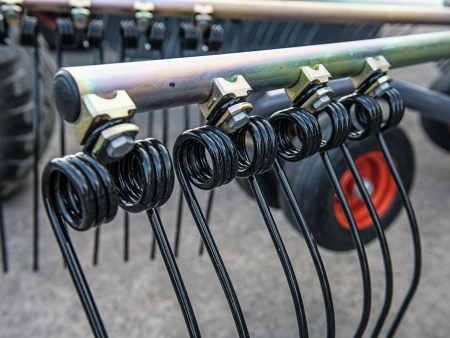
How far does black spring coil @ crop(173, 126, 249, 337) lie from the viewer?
1.90 ft

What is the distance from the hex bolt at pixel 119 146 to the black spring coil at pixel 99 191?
21 mm

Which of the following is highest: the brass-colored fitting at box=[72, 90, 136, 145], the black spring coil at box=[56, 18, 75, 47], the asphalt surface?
the black spring coil at box=[56, 18, 75, 47]

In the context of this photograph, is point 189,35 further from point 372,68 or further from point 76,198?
point 76,198

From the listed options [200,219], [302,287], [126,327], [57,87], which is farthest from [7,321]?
[57,87]

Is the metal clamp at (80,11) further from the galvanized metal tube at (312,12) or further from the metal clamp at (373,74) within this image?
the metal clamp at (373,74)

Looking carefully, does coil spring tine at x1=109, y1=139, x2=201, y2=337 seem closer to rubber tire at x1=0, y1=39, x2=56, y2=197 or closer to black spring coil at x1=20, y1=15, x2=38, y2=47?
black spring coil at x1=20, y1=15, x2=38, y2=47

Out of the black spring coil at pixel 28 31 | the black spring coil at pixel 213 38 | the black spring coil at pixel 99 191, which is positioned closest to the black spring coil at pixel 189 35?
the black spring coil at pixel 213 38

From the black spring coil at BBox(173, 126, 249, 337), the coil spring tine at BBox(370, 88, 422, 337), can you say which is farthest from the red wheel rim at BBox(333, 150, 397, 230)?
the black spring coil at BBox(173, 126, 249, 337)

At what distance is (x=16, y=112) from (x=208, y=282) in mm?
960

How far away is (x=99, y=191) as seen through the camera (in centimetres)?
50

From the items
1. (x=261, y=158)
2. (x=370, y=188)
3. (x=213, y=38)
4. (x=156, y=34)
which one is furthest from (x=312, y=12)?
(x=261, y=158)

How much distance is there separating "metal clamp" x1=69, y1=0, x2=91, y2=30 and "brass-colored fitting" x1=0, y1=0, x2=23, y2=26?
0.40 ft

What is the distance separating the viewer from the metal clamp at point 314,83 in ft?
2.24

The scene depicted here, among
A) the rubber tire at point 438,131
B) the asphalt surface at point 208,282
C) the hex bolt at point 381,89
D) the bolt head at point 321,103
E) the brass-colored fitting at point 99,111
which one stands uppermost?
the rubber tire at point 438,131
